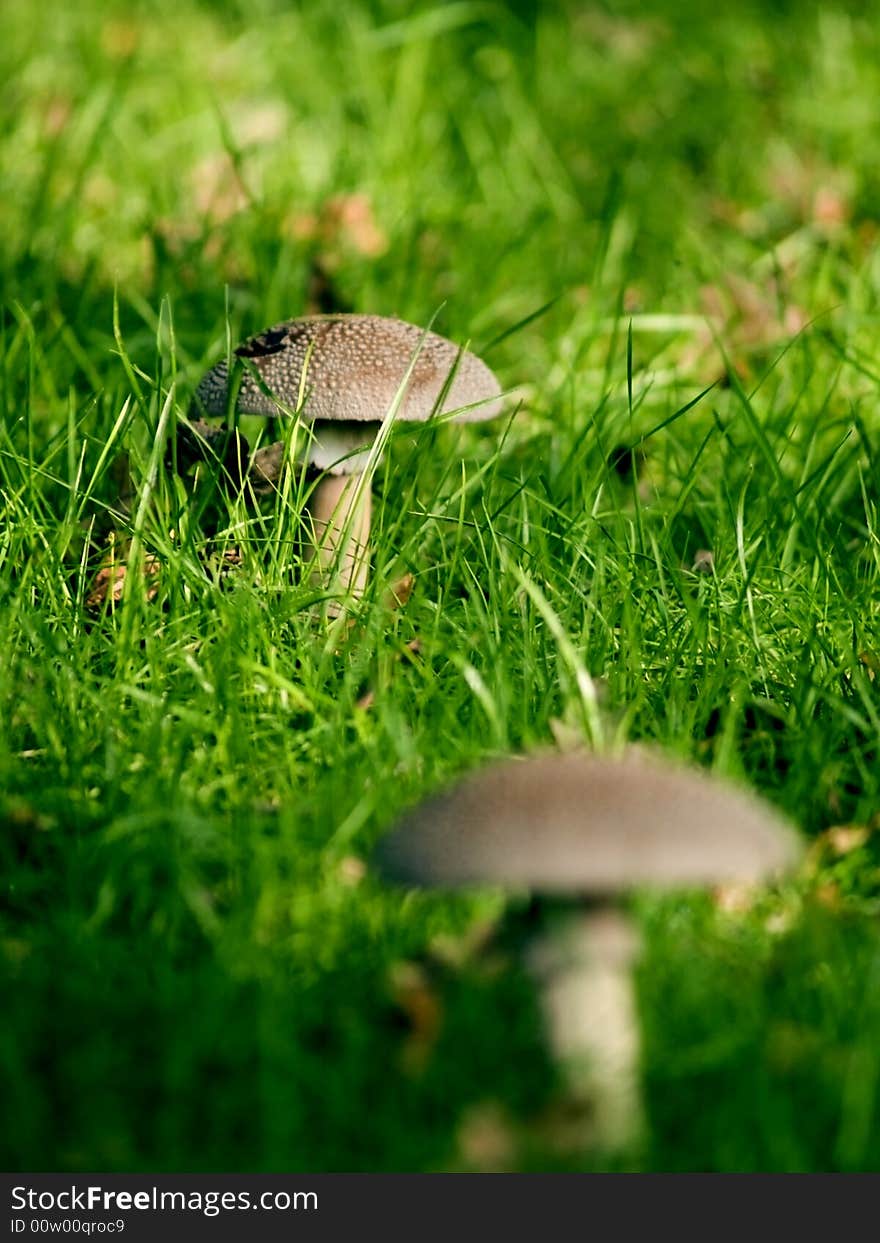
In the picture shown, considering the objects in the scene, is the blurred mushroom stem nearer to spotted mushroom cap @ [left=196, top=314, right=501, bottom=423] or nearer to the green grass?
the green grass

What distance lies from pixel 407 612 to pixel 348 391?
0.49 metres

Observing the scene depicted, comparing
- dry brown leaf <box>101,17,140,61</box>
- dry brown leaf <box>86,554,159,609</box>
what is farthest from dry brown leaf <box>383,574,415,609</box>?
dry brown leaf <box>101,17,140,61</box>

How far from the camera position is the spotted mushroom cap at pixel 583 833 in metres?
1.80

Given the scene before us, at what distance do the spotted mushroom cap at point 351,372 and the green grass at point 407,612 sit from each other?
0.50 feet

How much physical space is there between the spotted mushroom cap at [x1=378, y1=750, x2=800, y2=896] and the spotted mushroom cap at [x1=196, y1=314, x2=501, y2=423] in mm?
1380

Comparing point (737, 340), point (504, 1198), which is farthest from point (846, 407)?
point (504, 1198)

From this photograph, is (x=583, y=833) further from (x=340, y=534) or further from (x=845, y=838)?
(x=340, y=534)

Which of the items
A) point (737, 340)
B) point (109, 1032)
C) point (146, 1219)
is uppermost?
point (737, 340)

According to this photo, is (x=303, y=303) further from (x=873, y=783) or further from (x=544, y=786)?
(x=544, y=786)

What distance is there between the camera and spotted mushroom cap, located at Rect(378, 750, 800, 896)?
180cm

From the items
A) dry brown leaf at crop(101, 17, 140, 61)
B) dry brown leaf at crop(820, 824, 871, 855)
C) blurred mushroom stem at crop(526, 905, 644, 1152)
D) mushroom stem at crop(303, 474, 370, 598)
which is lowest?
dry brown leaf at crop(820, 824, 871, 855)

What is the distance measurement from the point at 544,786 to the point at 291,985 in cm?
55

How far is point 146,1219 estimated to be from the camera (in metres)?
1.96

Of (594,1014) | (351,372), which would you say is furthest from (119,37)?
(594,1014)
